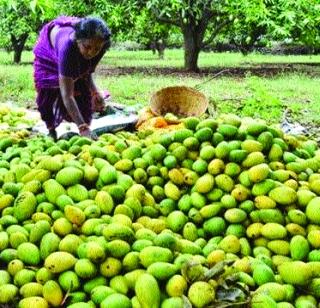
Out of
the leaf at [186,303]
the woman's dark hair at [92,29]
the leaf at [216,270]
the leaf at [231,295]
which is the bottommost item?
the leaf at [231,295]

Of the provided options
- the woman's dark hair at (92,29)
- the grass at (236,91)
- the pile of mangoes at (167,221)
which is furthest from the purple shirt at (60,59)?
the grass at (236,91)

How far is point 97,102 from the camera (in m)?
5.92

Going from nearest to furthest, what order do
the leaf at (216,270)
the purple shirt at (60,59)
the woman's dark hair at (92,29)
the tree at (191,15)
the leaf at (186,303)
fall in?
1. the leaf at (186,303)
2. the leaf at (216,270)
3. the woman's dark hair at (92,29)
4. the purple shirt at (60,59)
5. the tree at (191,15)

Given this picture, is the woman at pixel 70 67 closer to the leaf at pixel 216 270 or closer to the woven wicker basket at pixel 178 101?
the woven wicker basket at pixel 178 101

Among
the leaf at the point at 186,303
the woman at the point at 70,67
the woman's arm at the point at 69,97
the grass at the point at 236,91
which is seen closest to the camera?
the leaf at the point at 186,303

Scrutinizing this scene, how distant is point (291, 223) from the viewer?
8.51 ft

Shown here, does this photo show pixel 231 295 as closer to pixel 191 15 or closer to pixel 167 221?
pixel 167 221

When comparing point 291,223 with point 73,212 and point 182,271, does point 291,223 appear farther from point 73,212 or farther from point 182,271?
point 73,212

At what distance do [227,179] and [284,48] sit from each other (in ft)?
99.4

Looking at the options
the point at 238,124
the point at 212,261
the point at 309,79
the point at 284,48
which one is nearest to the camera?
the point at 212,261

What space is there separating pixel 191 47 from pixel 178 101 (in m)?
10.6

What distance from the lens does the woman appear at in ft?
15.0

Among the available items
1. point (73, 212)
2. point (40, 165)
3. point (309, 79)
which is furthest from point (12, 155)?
point (309, 79)

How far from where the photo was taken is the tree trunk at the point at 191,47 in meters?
16.2
